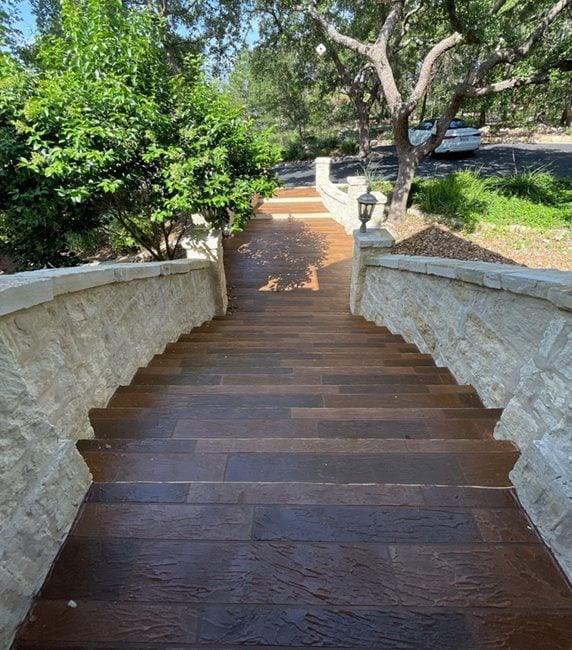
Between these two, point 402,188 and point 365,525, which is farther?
point 402,188

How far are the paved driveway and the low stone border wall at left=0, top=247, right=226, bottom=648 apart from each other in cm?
1047

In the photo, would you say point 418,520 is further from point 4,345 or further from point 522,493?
point 4,345

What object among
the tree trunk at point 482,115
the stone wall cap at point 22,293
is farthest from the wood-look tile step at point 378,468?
the tree trunk at point 482,115

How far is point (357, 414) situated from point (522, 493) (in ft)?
2.46

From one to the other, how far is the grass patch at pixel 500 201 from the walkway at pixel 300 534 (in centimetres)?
625

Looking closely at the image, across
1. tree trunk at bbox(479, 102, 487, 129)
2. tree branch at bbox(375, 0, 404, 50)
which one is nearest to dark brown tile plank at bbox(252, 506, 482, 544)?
tree branch at bbox(375, 0, 404, 50)

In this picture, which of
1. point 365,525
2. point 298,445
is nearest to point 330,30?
point 298,445

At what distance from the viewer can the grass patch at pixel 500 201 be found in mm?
6551

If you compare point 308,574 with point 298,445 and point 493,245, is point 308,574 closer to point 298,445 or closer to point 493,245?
point 298,445

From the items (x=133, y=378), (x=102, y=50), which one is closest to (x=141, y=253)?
(x=102, y=50)

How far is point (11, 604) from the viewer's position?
87 centimetres

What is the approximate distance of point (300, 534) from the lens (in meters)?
1.10

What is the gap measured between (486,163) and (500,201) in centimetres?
494

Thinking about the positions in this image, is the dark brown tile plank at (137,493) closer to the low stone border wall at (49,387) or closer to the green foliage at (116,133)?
the low stone border wall at (49,387)
